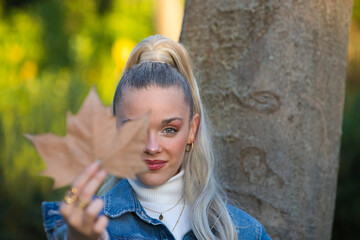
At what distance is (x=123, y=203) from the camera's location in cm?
184

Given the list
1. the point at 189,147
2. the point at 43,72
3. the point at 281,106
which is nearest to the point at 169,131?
the point at 189,147

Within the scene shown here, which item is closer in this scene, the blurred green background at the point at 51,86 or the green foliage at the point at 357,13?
the blurred green background at the point at 51,86

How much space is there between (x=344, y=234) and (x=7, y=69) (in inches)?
246

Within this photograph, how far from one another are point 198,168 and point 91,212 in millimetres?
805

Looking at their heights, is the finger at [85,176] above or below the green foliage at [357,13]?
below

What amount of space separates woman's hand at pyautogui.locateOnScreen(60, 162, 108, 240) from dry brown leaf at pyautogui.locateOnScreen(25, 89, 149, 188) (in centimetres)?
4

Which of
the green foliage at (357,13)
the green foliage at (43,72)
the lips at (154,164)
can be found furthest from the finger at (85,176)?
the green foliage at (357,13)

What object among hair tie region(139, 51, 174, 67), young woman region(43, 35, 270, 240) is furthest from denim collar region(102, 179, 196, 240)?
hair tie region(139, 51, 174, 67)

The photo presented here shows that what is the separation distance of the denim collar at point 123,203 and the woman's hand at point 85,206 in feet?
1.80

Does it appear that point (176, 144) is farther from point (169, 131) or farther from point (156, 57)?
point (156, 57)

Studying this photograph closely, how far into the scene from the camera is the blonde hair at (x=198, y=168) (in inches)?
73.6

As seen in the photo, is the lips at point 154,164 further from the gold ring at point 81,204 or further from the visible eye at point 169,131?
the gold ring at point 81,204

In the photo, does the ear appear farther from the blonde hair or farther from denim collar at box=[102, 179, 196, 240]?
denim collar at box=[102, 179, 196, 240]

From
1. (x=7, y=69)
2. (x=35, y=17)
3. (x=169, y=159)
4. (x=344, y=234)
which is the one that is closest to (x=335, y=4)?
(x=169, y=159)
